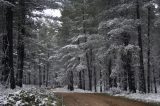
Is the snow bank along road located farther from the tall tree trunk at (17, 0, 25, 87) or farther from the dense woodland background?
the tall tree trunk at (17, 0, 25, 87)

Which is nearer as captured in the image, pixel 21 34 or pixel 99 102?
pixel 99 102

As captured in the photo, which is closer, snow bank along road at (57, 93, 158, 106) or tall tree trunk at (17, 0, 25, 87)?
snow bank along road at (57, 93, 158, 106)

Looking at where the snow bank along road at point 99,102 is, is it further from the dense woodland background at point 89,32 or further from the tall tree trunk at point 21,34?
the tall tree trunk at point 21,34

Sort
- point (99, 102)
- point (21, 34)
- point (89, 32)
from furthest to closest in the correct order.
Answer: point (89, 32)
point (21, 34)
point (99, 102)

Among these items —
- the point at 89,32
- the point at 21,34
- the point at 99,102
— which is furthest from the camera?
the point at 89,32

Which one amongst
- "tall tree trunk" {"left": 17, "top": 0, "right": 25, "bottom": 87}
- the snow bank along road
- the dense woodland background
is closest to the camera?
the snow bank along road

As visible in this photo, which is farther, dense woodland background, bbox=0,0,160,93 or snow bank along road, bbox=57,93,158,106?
dense woodland background, bbox=0,0,160,93

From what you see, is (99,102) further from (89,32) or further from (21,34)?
(89,32)

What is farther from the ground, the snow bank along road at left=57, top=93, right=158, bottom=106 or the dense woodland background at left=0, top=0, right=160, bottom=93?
the dense woodland background at left=0, top=0, right=160, bottom=93

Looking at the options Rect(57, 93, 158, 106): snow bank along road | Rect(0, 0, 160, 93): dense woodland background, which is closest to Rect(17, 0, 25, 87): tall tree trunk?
Rect(0, 0, 160, 93): dense woodland background

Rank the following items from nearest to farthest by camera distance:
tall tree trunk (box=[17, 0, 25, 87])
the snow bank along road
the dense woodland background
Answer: the snow bank along road, the dense woodland background, tall tree trunk (box=[17, 0, 25, 87])

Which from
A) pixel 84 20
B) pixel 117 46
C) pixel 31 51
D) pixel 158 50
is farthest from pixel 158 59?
pixel 31 51

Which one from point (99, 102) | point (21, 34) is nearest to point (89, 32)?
point (21, 34)

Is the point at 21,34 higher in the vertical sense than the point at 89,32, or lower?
lower
